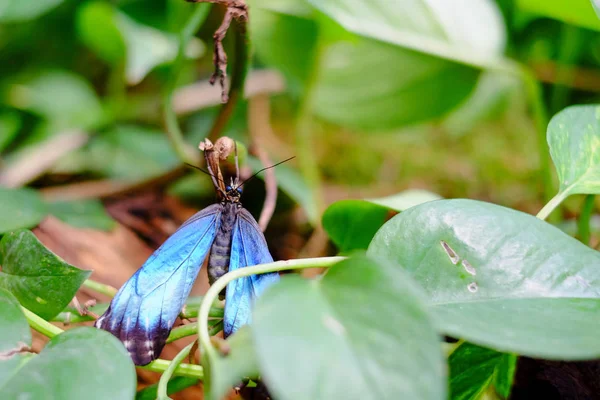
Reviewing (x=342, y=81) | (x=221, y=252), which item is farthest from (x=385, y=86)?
(x=221, y=252)

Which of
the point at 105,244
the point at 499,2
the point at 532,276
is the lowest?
the point at 105,244

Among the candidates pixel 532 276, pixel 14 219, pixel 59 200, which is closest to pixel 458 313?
pixel 532 276

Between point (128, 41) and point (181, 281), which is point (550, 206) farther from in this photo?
point (128, 41)

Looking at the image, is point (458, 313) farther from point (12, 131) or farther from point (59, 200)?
point (12, 131)

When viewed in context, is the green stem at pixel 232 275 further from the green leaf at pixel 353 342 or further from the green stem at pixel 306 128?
the green stem at pixel 306 128

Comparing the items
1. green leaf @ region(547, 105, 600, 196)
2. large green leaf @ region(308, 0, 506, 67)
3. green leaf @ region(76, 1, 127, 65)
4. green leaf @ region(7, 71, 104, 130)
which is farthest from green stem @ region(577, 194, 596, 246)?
green leaf @ region(7, 71, 104, 130)
